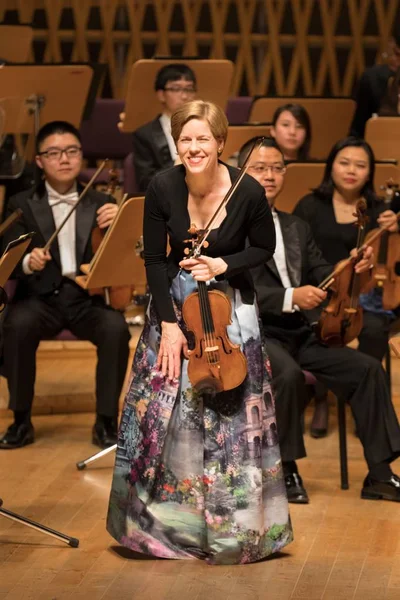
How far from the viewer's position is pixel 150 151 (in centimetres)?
542

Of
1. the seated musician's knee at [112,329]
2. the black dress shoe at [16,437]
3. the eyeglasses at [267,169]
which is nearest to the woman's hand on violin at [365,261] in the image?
the eyeglasses at [267,169]

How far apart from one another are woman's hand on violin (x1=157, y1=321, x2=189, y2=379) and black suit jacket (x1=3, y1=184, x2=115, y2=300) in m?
1.26

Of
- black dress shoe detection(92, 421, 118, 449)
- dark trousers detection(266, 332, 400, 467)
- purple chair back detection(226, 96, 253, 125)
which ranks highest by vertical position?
purple chair back detection(226, 96, 253, 125)

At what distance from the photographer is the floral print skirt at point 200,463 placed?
335 cm

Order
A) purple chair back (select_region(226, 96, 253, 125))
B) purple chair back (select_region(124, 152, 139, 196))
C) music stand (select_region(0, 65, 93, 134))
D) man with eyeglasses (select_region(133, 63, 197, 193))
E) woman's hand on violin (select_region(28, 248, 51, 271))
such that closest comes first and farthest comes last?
woman's hand on violin (select_region(28, 248, 51, 271)) < music stand (select_region(0, 65, 93, 134)) < man with eyeglasses (select_region(133, 63, 197, 193)) < purple chair back (select_region(124, 152, 139, 196)) < purple chair back (select_region(226, 96, 253, 125))

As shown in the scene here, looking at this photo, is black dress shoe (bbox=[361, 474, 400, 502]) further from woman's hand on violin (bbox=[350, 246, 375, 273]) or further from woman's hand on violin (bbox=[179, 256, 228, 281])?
woman's hand on violin (bbox=[179, 256, 228, 281])

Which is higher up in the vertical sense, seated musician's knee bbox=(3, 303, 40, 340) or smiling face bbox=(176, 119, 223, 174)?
smiling face bbox=(176, 119, 223, 174)

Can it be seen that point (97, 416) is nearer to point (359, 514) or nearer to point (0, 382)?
point (0, 382)

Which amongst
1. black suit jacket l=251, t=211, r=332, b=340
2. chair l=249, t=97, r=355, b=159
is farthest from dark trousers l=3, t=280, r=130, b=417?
chair l=249, t=97, r=355, b=159

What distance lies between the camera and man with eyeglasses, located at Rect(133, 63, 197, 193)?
212 inches

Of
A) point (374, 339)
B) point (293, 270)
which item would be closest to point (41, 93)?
point (293, 270)

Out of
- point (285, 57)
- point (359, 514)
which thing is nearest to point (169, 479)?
point (359, 514)

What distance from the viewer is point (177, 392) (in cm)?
336

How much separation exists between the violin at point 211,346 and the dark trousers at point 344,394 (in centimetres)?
68
